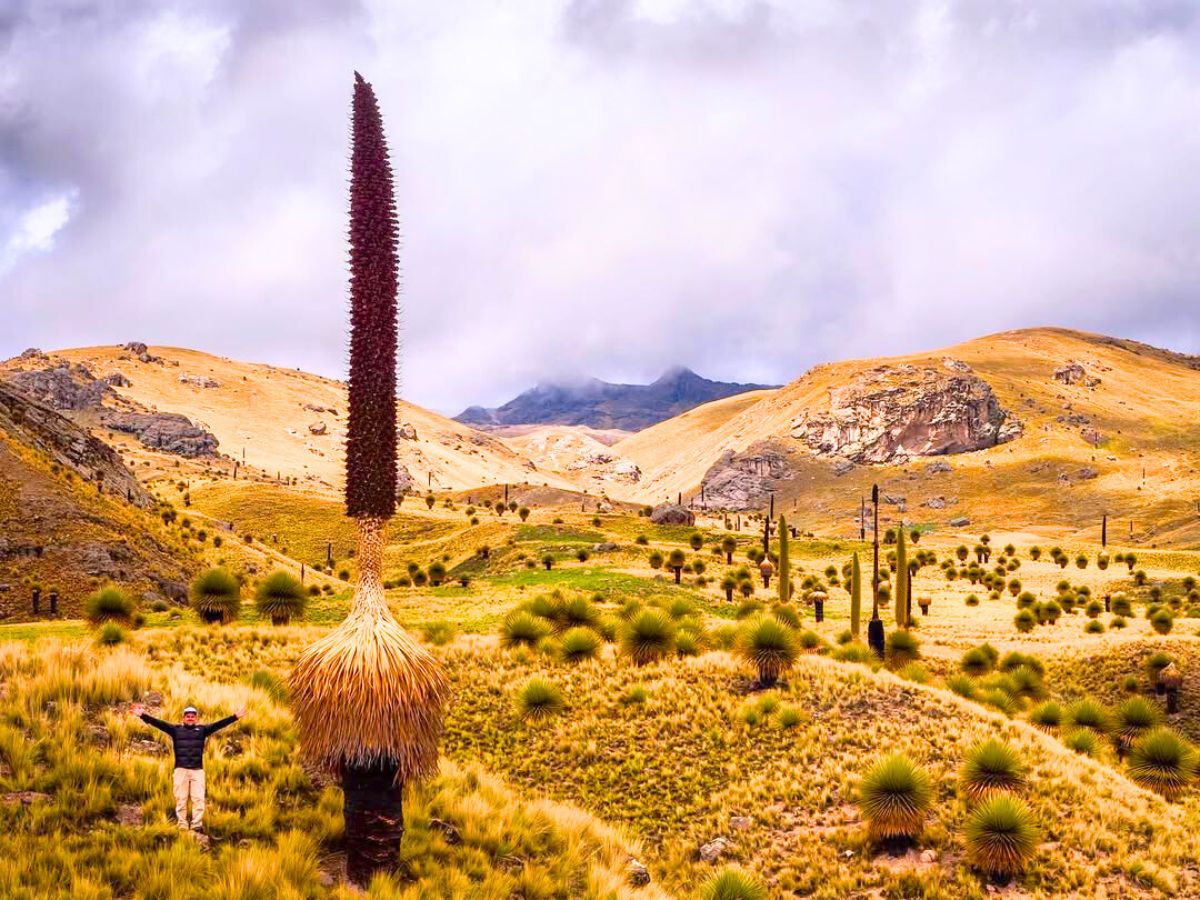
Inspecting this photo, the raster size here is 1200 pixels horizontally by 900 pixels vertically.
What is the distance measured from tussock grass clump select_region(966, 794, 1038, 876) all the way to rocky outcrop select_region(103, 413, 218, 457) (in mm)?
156734

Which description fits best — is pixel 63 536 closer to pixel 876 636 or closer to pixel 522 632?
pixel 522 632

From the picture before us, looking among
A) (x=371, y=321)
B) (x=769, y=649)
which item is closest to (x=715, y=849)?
(x=769, y=649)

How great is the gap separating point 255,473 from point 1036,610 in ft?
433

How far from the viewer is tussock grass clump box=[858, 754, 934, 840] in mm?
16359

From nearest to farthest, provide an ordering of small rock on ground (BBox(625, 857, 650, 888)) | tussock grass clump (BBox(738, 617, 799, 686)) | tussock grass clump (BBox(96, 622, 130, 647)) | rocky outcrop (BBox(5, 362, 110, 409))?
small rock on ground (BBox(625, 857, 650, 888)), tussock grass clump (BBox(96, 622, 130, 647)), tussock grass clump (BBox(738, 617, 799, 686)), rocky outcrop (BBox(5, 362, 110, 409))

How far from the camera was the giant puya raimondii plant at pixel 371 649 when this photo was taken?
27.8 ft

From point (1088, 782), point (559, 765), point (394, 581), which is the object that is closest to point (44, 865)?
point (559, 765)

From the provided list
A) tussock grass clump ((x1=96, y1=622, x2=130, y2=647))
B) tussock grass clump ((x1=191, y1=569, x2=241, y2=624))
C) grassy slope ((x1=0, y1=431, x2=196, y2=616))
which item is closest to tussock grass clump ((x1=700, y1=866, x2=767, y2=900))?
tussock grass clump ((x1=96, y1=622, x2=130, y2=647))

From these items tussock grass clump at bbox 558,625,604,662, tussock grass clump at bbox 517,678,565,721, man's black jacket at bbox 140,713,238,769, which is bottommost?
tussock grass clump at bbox 517,678,565,721

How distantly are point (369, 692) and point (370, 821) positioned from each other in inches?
73.0

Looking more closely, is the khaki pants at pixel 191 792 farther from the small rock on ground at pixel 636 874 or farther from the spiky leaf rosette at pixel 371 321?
the small rock on ground at pixel 636 874

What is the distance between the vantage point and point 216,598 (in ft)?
82.8

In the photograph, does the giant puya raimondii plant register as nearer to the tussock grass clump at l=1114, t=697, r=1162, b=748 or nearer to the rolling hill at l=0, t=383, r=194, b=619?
the tussock grass clump at l=1114, t=697, r=1162, b=748

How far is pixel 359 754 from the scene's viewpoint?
8453mm
